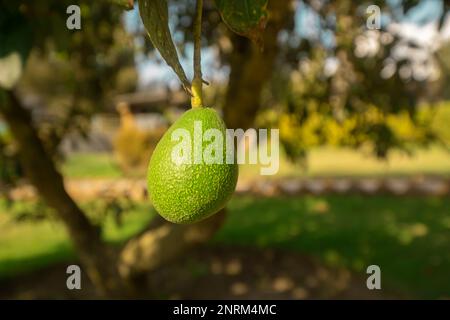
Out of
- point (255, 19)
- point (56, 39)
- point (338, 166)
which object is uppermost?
point (338, 166)

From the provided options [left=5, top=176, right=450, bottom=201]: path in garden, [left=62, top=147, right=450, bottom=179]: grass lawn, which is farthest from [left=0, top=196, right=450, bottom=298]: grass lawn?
[left=62, top=147, right=450, bottom=179]: grass lawn

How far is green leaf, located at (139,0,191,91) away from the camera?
0.65 meters

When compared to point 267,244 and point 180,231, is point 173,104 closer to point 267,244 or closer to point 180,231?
point 180,231

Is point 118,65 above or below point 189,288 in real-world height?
above

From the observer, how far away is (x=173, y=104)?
318 cm

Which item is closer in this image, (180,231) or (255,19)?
(255,19)

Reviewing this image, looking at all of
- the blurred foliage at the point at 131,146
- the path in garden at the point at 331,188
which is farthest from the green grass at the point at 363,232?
the blurred foliage at the point at 131,146

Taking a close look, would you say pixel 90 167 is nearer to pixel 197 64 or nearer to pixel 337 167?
pixel 337 167

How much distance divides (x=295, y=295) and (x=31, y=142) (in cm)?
174

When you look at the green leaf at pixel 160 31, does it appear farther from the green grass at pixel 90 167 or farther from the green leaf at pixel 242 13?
the green grass at pixel 90 167

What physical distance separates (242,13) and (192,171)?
0.23 meters

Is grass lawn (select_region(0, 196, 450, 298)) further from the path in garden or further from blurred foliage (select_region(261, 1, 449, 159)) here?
blurred foliage (select_region(261, 1, 449, 159))

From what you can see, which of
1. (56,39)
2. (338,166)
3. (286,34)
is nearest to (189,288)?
(286,34)

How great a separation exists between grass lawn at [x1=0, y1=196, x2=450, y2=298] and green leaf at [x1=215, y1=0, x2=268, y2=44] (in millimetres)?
2336
